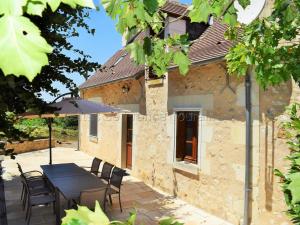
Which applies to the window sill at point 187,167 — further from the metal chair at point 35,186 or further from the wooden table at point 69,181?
the metal chair at point 35,186

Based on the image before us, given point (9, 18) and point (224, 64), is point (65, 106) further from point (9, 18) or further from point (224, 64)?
point (9, 18)

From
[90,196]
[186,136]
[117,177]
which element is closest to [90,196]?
[90,196]

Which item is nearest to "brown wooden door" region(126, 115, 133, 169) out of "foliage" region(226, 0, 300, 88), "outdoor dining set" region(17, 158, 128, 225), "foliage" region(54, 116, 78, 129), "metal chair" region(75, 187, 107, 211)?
"outdoor dining set" region(17, 158, 128, 225)

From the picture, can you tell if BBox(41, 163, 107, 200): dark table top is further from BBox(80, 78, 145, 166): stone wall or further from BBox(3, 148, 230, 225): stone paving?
BBox(80, 78, 145, 166): stone wall

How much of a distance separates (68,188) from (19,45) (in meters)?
6.02

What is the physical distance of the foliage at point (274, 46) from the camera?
2.95m

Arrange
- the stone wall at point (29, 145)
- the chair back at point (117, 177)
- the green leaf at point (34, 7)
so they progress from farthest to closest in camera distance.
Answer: the stone wall at point (29, 145) → the chair back at point (117, 177) → the green leaf at point (34, 7)

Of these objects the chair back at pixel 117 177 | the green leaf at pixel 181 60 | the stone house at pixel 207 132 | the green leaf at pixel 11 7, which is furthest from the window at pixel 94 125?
the green leaf at pixel 11 7

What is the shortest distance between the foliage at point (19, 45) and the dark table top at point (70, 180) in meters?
5.43

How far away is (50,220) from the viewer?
22.2 ft

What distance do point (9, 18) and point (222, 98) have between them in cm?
665

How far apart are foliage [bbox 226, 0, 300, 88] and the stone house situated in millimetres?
2047

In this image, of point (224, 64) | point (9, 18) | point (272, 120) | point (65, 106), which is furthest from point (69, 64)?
point (9, 18)

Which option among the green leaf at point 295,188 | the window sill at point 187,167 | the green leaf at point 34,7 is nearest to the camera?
the green leaf at point 34,7
